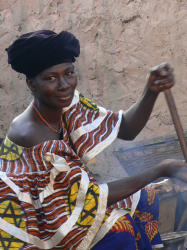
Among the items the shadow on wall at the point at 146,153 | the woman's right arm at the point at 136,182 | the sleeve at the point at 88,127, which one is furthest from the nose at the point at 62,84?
Answer: the shadow on wall at the point at 146,153

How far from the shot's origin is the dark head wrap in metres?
2.02

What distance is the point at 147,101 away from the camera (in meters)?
2.33

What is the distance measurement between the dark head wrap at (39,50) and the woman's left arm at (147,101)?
46 centimetres

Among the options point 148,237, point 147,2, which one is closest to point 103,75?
point 147,2

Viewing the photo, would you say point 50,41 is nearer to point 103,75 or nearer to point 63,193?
point 63,193

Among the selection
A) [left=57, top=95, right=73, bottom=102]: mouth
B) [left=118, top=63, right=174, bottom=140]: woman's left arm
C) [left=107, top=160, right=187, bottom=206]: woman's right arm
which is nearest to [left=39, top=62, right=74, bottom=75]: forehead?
[left=57, top=95, right=73, bottom=102]: mouth

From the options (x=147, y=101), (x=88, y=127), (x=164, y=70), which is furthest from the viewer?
(x=88, y=127)

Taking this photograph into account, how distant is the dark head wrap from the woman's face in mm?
31

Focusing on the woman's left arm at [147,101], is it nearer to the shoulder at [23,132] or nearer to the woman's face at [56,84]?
the woman's face at [56,84]

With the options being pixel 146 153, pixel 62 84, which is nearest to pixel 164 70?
pixel 62 84

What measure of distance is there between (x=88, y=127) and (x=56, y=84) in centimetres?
48

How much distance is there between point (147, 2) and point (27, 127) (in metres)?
2.80

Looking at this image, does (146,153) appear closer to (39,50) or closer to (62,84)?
(62,84)

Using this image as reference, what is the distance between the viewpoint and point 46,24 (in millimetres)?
4730
